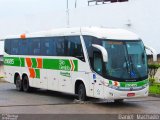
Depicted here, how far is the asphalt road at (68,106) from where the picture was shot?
1580 centimetres

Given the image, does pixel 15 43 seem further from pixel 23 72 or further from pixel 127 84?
pixel 127 84

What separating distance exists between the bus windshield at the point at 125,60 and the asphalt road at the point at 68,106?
114cm

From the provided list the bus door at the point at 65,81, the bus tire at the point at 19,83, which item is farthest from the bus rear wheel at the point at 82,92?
the bus tire at the point at 19,83

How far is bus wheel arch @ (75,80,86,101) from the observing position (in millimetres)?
18531

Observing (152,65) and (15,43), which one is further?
(152,65)

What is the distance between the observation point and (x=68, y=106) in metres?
17.3

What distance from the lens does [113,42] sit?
17750mm

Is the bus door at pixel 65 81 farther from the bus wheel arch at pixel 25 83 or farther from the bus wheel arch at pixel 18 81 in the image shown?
the bus wheel arch at pixel 18 81

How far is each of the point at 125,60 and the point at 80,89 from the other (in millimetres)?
2344

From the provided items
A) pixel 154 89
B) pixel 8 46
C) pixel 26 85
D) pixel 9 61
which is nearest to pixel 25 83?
pixel 26 85

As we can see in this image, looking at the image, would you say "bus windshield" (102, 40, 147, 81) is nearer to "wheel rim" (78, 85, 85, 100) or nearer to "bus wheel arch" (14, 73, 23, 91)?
"wheel rim" (78, 85, 85, 100)

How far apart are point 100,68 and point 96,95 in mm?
1019

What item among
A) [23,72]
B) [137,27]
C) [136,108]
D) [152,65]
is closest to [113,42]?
[136,108]

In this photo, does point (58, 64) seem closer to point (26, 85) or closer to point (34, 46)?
point (34, 46)
